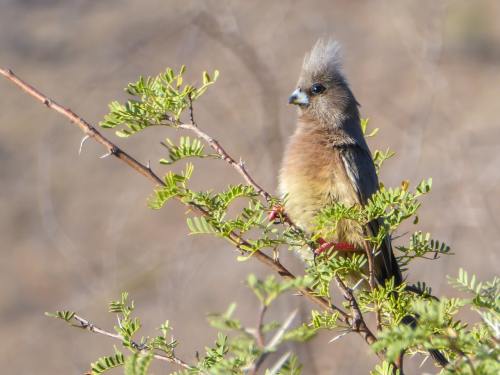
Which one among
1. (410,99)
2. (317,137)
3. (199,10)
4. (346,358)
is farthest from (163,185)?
(410,99)

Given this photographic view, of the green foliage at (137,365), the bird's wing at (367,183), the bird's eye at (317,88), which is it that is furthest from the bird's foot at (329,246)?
the bird's eye at (317,88)

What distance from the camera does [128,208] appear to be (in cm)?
1313

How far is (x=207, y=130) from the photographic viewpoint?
12727mm

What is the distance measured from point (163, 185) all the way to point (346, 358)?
23.6ft

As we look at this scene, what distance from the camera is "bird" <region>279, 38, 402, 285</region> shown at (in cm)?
420

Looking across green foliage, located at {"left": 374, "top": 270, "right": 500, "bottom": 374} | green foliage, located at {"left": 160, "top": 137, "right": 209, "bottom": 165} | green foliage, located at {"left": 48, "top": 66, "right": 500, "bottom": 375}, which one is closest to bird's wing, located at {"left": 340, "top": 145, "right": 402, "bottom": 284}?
green foliage, located at {"left": 48, "top": 66, "right": 500, "bottom": 375}

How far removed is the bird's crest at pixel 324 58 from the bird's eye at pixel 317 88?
3.5 inches

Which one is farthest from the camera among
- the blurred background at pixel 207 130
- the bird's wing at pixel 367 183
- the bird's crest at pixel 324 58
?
the blurred background at pixel 207 130

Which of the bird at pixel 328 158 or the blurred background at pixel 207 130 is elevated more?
the blurred background at pixel 207 130

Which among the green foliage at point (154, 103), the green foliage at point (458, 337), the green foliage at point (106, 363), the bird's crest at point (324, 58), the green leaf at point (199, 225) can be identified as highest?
the bird's crest at point (324, 58)

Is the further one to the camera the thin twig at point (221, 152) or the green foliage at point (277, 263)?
the thin twig at point (221, 152)

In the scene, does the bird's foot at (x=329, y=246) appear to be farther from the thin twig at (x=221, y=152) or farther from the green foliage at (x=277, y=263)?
the thin twig at (x=221, y=152)

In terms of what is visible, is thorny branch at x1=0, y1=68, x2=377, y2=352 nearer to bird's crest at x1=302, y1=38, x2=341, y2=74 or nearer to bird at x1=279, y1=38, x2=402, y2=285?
bird at x1=279, y1=38, x2=402, y2=285

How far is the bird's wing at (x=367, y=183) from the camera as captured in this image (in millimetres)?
4102
